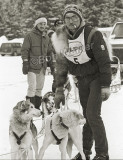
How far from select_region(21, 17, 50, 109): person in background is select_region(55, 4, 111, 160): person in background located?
2463 millimetres

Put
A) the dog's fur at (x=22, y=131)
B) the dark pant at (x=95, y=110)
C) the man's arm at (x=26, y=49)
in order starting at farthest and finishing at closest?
the man's arm at (x=26, y=49) < the dog's fur at (x=22, y=131) < the dark pant at (x=95, y=110)

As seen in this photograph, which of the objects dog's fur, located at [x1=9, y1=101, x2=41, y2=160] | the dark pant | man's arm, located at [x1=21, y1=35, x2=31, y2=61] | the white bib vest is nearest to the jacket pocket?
man's arm, located at [x1=21, y1=35, x2=31, y2=61]

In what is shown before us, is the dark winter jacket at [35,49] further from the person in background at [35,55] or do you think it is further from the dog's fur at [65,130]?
the dog's fur at [65,130]

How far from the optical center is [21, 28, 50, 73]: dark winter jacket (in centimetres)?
701

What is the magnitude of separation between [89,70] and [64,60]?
385 millimetres

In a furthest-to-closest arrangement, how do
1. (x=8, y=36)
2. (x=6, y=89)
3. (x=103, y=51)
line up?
1. (x=8, y=36)
2. (x=6, y=89)
3. (x=103, y=51)

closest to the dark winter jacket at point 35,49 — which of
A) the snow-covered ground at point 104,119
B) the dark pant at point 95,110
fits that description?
the snow-covered ground at point 104,119

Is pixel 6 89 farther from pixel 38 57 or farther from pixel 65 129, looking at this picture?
pixel 65 129

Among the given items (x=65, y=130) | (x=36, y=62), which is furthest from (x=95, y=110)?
(x=36, y=62)

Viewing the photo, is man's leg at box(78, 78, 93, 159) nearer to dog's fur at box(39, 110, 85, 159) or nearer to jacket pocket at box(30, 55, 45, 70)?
dog's fur at box(39, 110, 85, 159)

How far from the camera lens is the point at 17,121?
457 centimetres

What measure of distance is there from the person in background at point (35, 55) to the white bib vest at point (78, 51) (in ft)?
8.77

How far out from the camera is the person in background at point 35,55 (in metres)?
7.01

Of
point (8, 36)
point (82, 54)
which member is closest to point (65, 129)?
point (82, 54)
